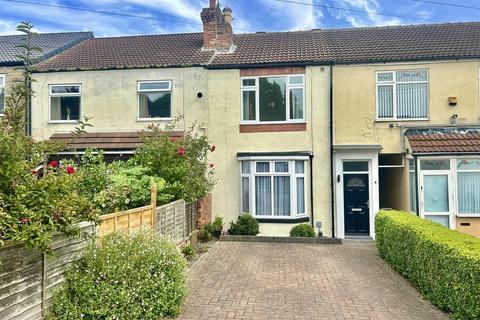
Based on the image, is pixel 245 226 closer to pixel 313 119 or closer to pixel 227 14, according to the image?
pixel 313 119

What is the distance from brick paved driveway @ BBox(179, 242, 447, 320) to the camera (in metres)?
5.80

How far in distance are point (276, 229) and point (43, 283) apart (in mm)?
9571

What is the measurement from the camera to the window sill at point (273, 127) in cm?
1383

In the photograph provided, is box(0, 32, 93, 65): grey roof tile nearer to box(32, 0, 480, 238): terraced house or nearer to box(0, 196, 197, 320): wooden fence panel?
box(32, 0, 480, 238): terraced house

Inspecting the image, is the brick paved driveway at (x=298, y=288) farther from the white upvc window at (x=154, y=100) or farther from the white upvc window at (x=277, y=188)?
the white upvc window at (x=154, y=100)

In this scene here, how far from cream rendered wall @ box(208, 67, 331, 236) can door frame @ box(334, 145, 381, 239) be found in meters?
0.32

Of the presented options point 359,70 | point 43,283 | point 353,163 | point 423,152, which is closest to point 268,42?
point 359,70

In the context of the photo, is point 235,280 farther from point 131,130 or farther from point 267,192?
point 131,130

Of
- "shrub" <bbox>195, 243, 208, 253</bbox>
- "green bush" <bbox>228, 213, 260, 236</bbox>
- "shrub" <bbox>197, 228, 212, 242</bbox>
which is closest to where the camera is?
→ "shrub" <bbox>195, 243, 208, 253</bbox>

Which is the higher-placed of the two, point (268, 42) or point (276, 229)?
point (268, 42)

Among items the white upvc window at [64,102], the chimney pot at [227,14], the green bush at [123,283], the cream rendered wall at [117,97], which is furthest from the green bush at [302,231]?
the white upvc window at [64,102]

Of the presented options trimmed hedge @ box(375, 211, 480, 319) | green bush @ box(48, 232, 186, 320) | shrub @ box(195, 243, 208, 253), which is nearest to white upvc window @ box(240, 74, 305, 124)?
shrub @ box(195, 243, 208, 253)

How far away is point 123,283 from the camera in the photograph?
499 cm

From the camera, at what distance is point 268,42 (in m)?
16.5
